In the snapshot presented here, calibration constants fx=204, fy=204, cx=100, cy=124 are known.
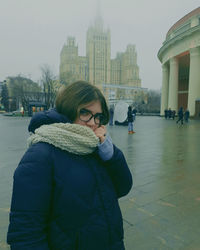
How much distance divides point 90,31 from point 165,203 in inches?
5009

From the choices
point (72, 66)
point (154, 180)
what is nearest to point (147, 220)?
point (154, 180)

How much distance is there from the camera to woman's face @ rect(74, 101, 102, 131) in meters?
1.32

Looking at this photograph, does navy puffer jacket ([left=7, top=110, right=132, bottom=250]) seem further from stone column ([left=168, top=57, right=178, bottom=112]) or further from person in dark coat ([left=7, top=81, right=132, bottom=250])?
stone column ([left=168, top=57, right=178, bottom=112])

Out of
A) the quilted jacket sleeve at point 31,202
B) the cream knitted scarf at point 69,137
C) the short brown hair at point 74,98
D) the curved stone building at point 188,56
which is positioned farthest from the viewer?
the curved stone building at point 188,56

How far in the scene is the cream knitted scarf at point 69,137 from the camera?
3.82 feet

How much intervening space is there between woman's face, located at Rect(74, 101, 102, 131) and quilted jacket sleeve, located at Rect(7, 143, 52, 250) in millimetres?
316

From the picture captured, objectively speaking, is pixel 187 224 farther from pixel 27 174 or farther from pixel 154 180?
pixel 27 174

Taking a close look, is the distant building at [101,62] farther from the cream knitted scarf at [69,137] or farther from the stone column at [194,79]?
the cream knitted scarf at [69,137]

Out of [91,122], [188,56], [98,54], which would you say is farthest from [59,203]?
[98,54]

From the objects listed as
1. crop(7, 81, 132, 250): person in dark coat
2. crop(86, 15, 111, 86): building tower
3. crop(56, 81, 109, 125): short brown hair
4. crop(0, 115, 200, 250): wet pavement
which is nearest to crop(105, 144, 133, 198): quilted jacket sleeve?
crop(7, 81, 132, 250): person in dark coat

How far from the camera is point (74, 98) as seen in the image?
129 cm

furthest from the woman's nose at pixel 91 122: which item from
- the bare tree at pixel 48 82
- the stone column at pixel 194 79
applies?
the bare tree at pixel 48 82

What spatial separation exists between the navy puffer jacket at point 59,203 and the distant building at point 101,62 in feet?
343

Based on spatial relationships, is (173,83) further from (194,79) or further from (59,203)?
(59,203)
